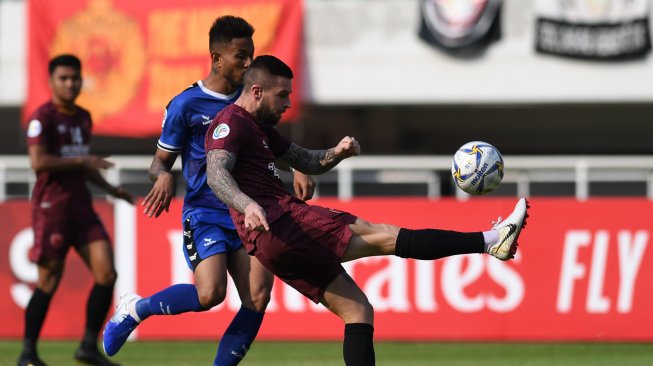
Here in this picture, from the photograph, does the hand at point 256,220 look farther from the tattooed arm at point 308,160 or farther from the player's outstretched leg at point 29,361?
the player's outstretched leg at point 29,361

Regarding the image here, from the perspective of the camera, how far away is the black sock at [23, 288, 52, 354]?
31.9ft

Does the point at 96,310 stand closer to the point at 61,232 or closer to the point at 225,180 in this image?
the point at 61,232

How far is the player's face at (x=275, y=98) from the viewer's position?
6895mm

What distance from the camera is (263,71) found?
691cm

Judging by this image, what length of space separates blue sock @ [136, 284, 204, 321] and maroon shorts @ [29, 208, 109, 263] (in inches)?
85.5

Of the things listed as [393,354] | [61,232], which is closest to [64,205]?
[61,232]

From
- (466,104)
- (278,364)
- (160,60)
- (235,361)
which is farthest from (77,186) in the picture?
(466,104)

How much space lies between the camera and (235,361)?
7.56 m

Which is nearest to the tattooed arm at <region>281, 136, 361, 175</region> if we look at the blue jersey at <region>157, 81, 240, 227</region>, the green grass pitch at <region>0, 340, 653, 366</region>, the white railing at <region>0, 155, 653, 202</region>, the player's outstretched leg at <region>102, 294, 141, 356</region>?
the blue jersey at <region>157, 81, 240, 227</region>

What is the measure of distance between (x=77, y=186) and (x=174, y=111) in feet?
8.73

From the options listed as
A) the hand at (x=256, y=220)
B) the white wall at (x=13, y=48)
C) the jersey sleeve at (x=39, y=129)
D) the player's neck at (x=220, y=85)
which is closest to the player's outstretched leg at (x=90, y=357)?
the jersey sleeve at (x=39, y=129)

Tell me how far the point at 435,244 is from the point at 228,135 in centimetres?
125

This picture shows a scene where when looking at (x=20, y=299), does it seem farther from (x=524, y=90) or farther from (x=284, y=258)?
(x=524, y=90)

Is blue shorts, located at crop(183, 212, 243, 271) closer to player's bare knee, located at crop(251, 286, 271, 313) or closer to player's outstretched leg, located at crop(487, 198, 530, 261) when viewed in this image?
player's bare knee, located at crop(251, 286, 271, 313)
